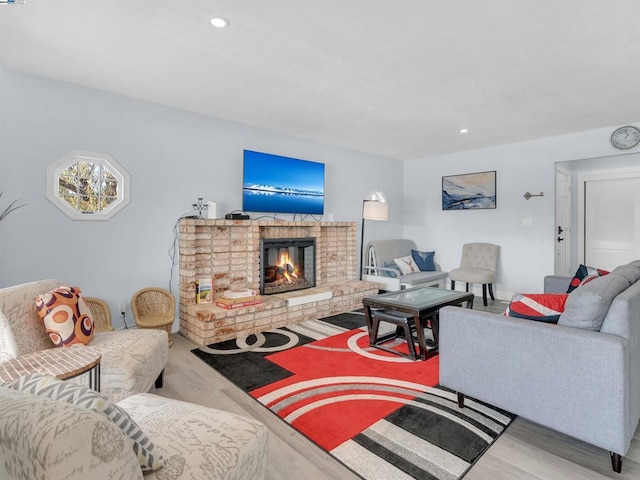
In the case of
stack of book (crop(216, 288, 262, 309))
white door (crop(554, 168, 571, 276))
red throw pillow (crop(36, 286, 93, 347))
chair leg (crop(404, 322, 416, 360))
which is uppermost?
white door (crop(554, 168, 571, 276))

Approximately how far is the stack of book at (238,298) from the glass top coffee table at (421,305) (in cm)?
121

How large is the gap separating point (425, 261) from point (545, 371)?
13.6 ft

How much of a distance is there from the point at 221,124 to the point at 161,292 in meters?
1.99

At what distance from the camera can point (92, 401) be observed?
2.77ft

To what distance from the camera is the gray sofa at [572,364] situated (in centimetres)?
156

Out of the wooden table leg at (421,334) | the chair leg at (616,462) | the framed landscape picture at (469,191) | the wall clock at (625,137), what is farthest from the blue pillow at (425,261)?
the chair leg at (616,462)

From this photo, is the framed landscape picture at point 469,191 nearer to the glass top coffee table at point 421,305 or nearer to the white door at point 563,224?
the white door at point 563,224

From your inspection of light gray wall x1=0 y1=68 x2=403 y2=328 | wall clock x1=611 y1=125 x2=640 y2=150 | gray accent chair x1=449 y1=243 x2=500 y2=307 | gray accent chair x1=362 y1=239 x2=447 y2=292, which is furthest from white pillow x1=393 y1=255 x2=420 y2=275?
wall clock x1=611 y1=125 x2=640 y2=150

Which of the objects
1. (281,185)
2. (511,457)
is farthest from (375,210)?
(511,457)

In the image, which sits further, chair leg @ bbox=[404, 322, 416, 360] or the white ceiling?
chair leg @ bbox=[404, 322, 416, 360]

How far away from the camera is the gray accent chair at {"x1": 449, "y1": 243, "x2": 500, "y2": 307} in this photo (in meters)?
4.98

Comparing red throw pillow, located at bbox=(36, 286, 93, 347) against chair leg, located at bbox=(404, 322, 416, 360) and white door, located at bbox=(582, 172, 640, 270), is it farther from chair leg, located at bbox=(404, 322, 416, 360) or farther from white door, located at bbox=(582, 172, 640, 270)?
white door, located at bbox=(582, 172, 640, 270)

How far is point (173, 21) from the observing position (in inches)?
83.0

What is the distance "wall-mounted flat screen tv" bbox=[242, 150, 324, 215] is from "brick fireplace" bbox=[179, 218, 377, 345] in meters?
0.30
